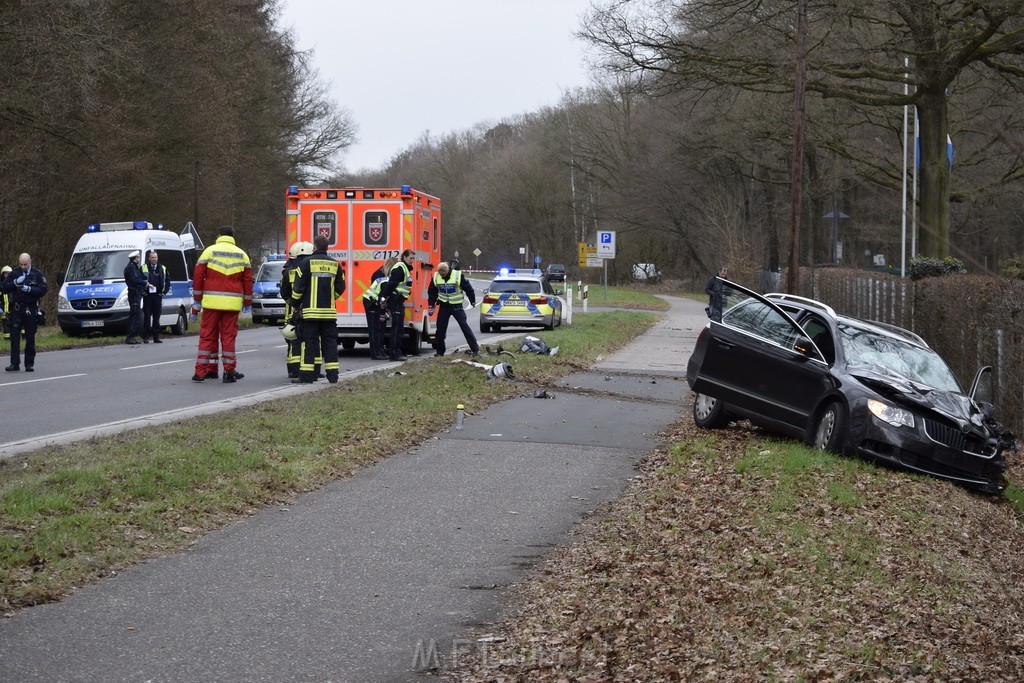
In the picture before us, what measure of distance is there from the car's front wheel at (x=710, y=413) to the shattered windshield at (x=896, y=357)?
5.41ft

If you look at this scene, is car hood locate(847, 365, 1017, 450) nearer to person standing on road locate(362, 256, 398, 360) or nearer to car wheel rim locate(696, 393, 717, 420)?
car wheel rim locate(696, 393, 717, 420)

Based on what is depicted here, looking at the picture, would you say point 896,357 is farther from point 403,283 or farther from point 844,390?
point 403,283

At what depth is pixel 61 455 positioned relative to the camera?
32.7ft

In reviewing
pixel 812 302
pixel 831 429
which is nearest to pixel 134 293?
pixel 812 302

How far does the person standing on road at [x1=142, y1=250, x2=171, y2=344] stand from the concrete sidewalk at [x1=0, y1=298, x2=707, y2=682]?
16.7 meters

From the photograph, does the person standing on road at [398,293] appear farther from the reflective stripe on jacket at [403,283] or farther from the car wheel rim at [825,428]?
the car wheel rim at [825,428]

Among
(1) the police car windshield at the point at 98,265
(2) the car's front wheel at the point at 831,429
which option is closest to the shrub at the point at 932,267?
(2) the car's front wheel at the point at 831,429

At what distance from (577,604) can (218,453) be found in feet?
14.8

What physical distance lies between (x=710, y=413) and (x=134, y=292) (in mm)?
16282

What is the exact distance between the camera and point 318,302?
1623 cm

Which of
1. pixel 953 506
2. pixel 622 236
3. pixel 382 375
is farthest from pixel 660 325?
pixel 622 236

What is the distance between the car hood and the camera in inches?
437

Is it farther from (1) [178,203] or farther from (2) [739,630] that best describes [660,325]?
(2) [739,630]

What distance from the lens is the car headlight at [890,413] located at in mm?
10961
